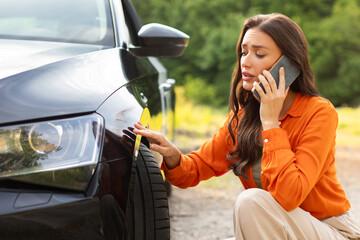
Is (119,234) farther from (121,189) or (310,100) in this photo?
(310,100)

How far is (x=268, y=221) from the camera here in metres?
1.78

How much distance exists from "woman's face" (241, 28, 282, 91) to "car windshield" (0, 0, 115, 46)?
25.2 inches

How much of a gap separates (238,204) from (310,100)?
547 millimetres

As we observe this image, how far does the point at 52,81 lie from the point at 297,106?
1011mm

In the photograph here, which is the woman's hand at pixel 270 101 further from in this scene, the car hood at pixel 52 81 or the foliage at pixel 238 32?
the foliage at pixel 238 32

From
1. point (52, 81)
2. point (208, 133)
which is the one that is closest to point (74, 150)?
point (52, 81)

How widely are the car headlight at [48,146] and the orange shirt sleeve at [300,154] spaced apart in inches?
27.9

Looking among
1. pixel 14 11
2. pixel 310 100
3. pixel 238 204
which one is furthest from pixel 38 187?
pixel 14 11

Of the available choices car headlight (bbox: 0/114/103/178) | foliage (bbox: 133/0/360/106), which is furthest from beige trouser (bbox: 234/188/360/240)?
foliage (bbox: 133/0/360/106)

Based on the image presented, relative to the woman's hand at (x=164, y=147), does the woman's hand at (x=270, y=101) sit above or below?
above

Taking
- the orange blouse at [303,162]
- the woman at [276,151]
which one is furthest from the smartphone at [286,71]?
the orange blouse at [303,162]

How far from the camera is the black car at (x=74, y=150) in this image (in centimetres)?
136

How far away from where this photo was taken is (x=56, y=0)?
2641 mm

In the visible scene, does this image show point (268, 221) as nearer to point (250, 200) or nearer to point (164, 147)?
point (250, 200)
